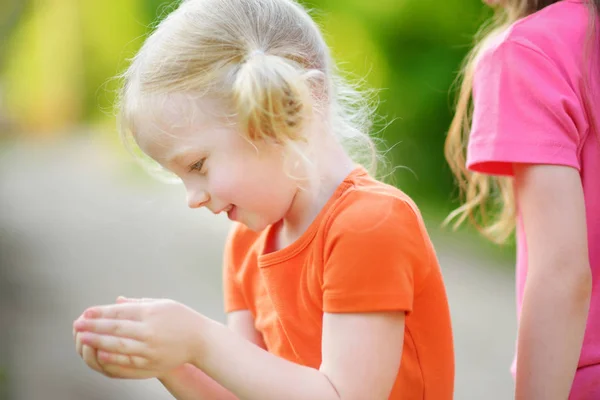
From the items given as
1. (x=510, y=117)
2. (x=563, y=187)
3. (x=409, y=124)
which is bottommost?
(x=409, y=124)

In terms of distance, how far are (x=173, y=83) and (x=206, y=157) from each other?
0.13 meters

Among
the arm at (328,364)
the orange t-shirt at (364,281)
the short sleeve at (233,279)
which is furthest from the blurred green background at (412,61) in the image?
the arm at (328,364)

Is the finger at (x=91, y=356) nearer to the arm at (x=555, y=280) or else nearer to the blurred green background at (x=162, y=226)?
the arm at (x=555, y=280)

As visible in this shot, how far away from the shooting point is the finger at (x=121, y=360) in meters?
1.44

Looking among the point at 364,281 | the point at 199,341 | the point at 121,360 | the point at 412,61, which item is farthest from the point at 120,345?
the point at 412,61

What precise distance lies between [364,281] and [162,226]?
4.90 metres

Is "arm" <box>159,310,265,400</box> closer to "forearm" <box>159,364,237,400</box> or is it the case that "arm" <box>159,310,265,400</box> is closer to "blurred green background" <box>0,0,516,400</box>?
"forearm" <box>159,364,237,400</box>

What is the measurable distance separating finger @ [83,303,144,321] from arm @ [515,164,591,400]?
672mm

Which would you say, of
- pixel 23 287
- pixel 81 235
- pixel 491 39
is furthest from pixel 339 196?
pixel 81 235

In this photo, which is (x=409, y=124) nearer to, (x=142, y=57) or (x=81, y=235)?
(x=81, y=235)

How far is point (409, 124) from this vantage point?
5.73 metres

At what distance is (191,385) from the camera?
167cm

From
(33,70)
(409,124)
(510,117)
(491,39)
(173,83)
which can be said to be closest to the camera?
(173,83)

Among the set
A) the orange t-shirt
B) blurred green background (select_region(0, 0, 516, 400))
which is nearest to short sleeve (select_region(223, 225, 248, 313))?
the orange t-shirt
